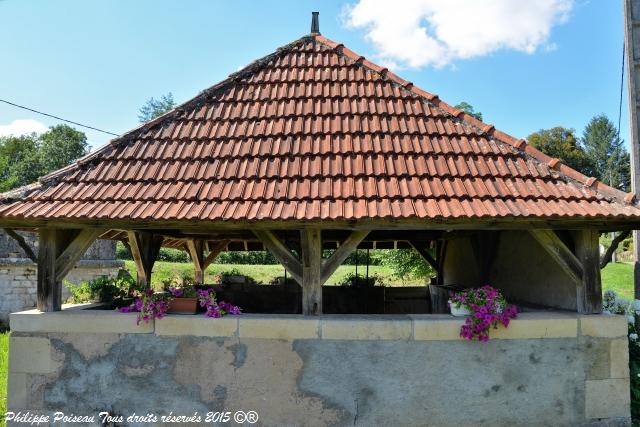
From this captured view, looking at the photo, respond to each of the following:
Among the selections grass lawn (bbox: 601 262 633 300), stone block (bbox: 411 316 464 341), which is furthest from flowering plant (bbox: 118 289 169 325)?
grass lawn (bbox: 601 262 633 300)

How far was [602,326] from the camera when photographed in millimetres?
4301

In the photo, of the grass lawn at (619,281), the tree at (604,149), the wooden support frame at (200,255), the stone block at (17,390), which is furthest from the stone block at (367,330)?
the tree at (604,149)

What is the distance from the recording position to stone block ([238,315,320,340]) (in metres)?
4.26

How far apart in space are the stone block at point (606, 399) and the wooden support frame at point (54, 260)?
203 inches

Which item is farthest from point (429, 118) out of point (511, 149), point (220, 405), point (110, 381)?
point (110, 381)

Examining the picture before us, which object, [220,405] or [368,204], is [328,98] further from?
[220,405]

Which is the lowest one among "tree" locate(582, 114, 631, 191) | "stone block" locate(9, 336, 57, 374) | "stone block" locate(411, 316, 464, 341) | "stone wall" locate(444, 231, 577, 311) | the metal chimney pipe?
"stone block" locate(9, 336, 57, 374)

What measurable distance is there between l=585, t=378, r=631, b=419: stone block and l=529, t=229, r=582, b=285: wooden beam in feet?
3.24

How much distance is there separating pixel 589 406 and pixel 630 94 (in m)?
4.18

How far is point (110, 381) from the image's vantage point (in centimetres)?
438

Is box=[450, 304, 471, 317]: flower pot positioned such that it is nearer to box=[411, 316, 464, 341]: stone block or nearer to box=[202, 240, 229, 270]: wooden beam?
box=[411, 316, 464, 341]: stone block

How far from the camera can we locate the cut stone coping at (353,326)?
167 inches

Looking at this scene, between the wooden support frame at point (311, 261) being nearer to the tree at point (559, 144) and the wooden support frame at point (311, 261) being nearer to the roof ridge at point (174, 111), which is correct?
the roof ridge at point (174, 111)

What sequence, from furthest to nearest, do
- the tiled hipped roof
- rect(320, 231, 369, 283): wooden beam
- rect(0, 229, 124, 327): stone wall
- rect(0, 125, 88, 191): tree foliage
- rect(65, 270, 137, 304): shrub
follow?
rect(0, 125, 88, 191): tree foliage, rect(0, 229, 124, 327): stone wall, rect(65, 270, 137, 304): shrub, rect(320, 231, 369, 283): wooden beam, the tiled hipped roof
